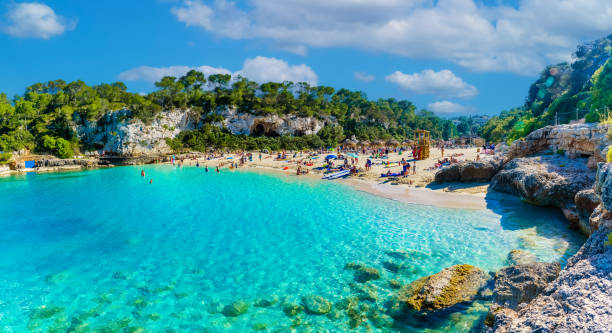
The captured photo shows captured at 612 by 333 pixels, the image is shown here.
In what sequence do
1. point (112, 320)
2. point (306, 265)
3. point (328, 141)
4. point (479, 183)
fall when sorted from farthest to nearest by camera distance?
point (328, 141) < point (479, 183) < point (306, 265) < point (112, 320)

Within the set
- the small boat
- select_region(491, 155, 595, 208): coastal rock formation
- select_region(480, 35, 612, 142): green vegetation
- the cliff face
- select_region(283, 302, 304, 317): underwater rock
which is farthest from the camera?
the cliff face

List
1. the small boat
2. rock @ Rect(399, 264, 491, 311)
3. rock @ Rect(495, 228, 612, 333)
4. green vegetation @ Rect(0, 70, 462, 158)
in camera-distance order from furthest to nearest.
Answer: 1. green vegetation @ Rect(0, 70, 462, 158)
2. the small boat
3. rock @ Rect(399, 264, 491, 311)
4. rock @ Rect(495, 228, 612, 333)

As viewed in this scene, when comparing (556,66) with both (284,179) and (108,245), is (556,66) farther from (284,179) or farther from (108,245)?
(108,245)

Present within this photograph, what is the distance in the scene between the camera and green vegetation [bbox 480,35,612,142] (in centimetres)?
2953

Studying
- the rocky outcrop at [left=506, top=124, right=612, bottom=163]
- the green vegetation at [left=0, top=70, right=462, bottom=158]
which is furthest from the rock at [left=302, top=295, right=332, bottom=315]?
the green vegetation at [left=0, top=70, right=462, bottom=158]

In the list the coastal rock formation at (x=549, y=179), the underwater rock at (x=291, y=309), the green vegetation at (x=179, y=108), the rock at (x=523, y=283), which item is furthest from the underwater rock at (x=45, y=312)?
the green vegetation at (x=179, y=108)

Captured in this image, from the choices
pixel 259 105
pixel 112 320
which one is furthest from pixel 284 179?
pixel 259 105

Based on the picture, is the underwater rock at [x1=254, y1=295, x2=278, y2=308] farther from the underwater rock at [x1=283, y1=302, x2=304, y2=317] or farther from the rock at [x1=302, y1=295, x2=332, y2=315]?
the rock at [x1=302, y1=295, x2=332, y2=315]

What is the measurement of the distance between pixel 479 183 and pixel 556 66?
7012 centimetres

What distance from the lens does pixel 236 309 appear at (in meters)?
9.01

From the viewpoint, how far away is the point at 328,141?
65.9 meters

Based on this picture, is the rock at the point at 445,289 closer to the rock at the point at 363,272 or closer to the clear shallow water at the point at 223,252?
the clear shallow water at the point at 223,252

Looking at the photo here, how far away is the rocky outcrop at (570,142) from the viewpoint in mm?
14766

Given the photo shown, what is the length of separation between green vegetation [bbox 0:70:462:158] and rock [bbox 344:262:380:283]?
166 ft
